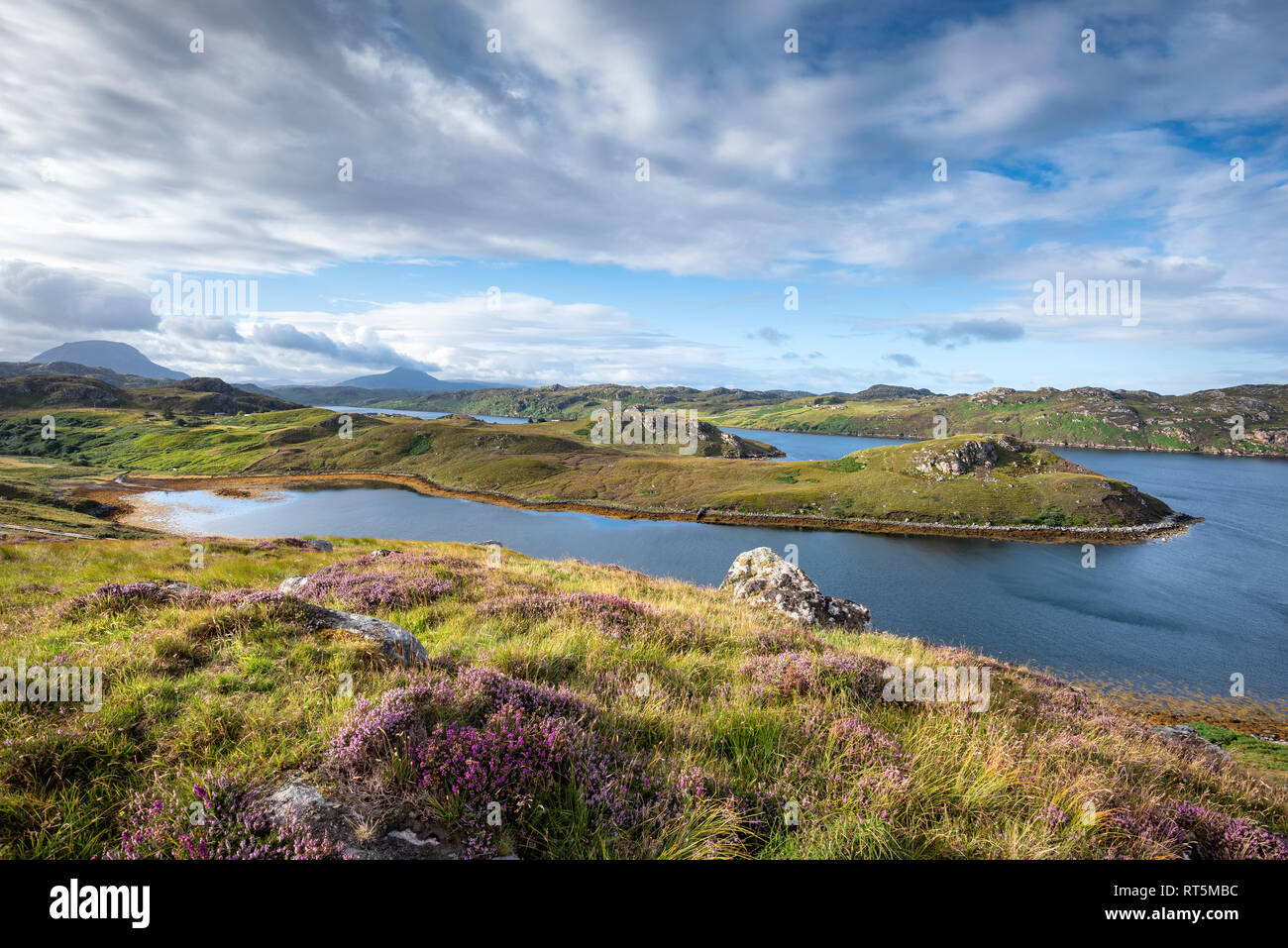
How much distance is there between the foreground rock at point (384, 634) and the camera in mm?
6406

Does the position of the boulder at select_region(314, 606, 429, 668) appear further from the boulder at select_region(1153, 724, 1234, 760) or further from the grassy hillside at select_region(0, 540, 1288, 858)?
the boulder at select_region(1153, 724, 1234, 760)

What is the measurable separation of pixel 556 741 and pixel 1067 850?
15.0 feet

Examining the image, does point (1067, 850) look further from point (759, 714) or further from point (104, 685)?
point (104, 685)

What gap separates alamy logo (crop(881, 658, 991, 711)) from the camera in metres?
7.28

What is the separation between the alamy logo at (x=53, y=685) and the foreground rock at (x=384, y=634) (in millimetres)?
2447

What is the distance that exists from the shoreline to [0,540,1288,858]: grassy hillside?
274 ft

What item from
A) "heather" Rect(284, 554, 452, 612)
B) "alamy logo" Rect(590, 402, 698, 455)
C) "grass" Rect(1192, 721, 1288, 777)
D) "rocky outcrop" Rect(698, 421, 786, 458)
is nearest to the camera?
"heather" Rect(284, 554, 452, 612)

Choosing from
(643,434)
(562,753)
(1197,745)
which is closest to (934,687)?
(562,753)
